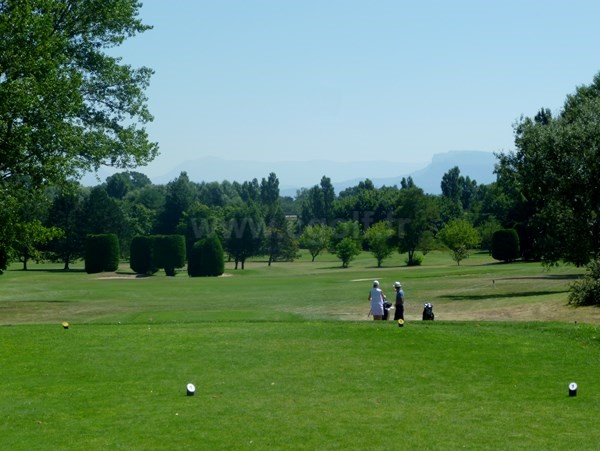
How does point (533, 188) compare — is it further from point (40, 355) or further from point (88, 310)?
point (40, 355)

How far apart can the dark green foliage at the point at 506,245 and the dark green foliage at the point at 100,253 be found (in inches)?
1673

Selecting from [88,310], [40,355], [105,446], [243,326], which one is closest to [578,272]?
[88,310]

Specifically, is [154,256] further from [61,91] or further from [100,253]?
[61,91]

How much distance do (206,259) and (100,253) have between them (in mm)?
11686

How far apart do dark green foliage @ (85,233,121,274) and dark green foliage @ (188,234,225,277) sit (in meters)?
8.82

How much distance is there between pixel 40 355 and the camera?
2095 cm

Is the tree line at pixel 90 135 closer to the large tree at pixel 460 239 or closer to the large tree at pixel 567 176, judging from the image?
the large tree at pixel 567 176

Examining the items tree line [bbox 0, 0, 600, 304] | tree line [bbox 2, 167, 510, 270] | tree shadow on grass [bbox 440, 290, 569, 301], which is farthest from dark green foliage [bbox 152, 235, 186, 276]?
tree shadow on grass [bbox 440, 290, 569, 301]

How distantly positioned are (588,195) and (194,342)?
80.1ft

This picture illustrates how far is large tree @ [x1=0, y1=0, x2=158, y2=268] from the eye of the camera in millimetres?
33438

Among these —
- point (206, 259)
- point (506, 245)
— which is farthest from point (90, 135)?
point (506, 245)

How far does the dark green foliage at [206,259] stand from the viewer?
92.0 m

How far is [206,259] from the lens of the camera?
91.9m

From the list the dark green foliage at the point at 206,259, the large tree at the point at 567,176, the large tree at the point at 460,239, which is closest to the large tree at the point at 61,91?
the large tree at the point at 567,176
